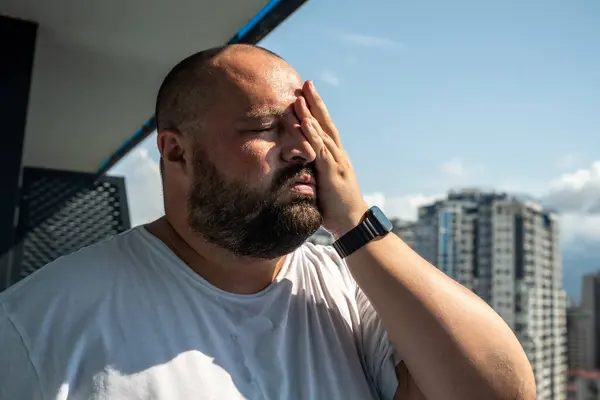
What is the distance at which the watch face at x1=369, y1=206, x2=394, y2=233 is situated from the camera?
0.86 meters

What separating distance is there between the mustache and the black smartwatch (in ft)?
0.38

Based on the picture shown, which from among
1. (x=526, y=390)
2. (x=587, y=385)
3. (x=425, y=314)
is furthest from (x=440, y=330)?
(x=587, y=385)

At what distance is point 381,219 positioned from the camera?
870mm

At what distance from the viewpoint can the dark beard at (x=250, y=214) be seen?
0.84 m

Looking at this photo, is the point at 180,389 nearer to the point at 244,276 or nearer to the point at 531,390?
the point at 244,276

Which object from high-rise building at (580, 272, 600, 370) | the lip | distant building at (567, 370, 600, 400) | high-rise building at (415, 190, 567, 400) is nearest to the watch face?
the lip

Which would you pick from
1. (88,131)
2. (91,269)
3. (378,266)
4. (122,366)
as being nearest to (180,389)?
(122,366)

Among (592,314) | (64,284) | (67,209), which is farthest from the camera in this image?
(592,314)

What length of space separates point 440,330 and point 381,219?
20 centimetres

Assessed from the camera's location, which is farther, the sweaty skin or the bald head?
the bald head

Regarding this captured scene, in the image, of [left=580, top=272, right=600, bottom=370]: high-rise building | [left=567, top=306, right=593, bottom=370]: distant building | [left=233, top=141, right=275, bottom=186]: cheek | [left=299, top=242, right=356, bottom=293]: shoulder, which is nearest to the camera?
[left=233, top=141, right=275, bottom=186]: cheek

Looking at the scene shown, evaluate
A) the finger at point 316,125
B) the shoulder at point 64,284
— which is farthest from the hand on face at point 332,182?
the shoulder at point 64,284

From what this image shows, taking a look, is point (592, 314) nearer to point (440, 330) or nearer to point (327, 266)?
point (327, 266)

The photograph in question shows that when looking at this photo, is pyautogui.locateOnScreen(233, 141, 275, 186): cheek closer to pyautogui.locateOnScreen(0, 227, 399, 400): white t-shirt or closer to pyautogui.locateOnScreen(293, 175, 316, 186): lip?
pyautogui.locateOnScreen(293, 175, 316, 186): lip
